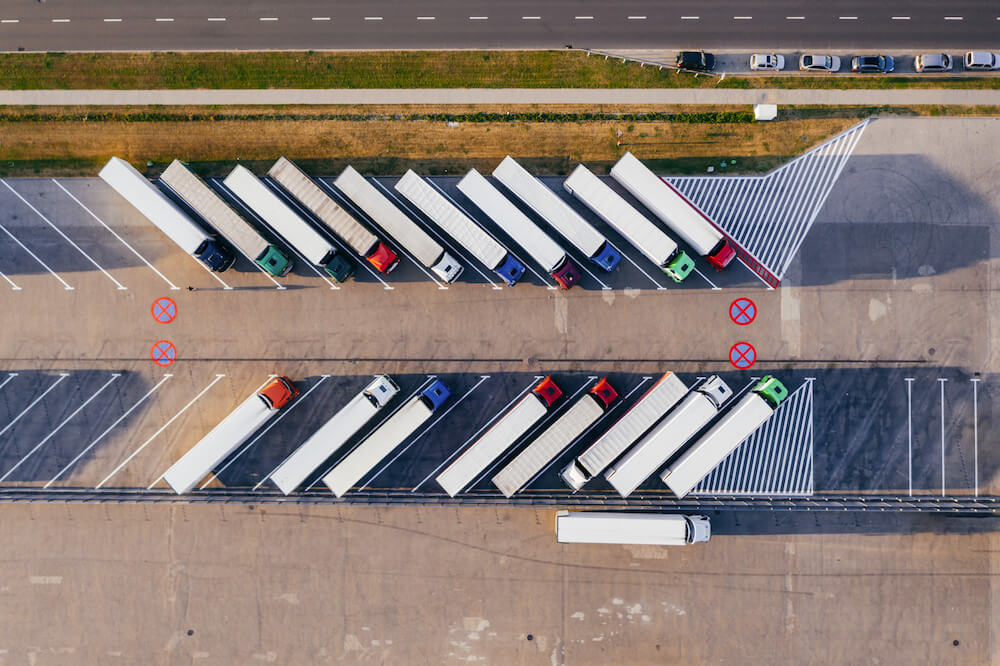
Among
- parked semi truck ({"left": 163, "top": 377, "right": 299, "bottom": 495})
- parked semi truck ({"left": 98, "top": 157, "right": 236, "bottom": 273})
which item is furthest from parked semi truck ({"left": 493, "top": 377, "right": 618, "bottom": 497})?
parked semi truck ({"left": 98, "top": 157, "right": 236, "bottom": 273})

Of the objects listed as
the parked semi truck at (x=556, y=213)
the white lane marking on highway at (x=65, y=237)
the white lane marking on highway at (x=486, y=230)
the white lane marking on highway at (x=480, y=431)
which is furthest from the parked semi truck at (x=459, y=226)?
the white lane marking on highway at (x=65, y=237)

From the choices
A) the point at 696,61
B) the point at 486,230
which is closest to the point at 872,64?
the point at 696,61

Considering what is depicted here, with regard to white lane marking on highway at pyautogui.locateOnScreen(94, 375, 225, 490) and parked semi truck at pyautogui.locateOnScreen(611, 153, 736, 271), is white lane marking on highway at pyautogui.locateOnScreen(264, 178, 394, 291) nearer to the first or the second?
white lane marking on highway at pyautogui.locateOnScreen(94, 375, 225, 490)

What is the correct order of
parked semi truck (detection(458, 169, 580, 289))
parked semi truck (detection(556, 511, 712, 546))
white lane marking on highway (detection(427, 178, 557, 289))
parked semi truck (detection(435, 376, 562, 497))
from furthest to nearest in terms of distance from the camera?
1. white lane marking on highway (detection(427, 178, 557, 289))
2. parked semi truck (detection(458, 169, 580, 289))
3. parked semi truck (detection(435, 376, 562, 497))
4. parked semi truck (detection(556, 511, 712, 546))

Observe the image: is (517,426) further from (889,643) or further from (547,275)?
(889,643)

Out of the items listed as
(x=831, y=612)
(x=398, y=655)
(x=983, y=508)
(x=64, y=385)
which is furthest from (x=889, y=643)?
(x=64, y=385)

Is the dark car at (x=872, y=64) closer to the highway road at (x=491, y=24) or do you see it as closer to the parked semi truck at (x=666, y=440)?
the highway road at (x=491, y=24)

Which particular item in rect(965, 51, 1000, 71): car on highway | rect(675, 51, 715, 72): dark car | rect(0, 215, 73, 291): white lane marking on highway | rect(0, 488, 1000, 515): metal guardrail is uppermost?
rect(965, 51, 1000, 71): car on highway
